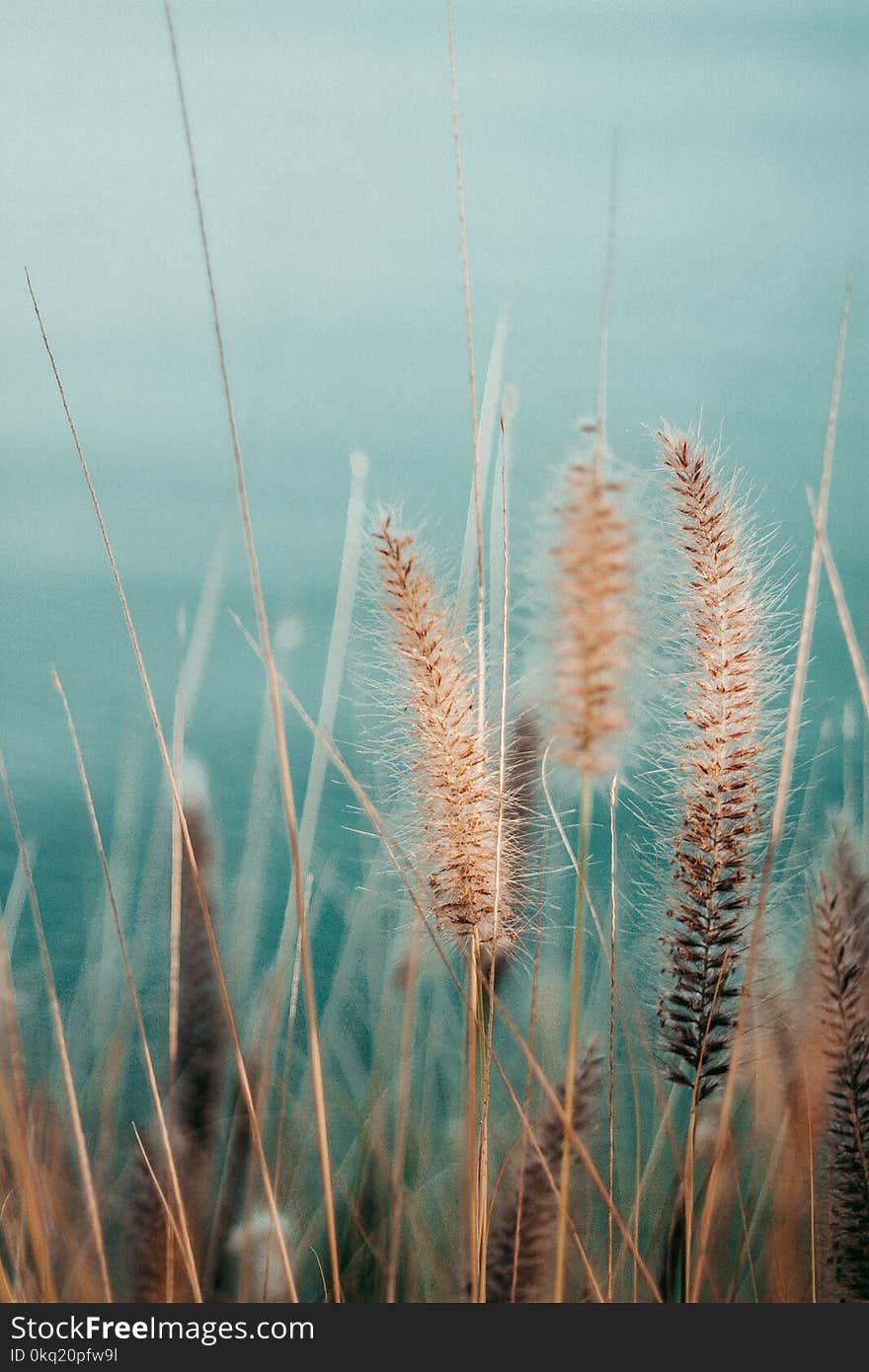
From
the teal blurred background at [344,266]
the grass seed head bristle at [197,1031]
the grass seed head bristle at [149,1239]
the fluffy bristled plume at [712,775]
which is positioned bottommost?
the grass seed head bristle at [149,1239]

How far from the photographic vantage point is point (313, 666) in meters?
1.29

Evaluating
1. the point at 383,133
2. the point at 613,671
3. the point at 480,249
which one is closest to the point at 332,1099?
the point at 613,671

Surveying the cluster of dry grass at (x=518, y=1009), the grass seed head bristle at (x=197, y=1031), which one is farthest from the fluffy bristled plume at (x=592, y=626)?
the grass seed head bristle at (x=197, y=1031)

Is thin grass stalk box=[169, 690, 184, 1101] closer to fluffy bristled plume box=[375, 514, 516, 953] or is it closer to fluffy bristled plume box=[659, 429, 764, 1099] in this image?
fluffy bristled plume box=[375, 514, 516, 953]

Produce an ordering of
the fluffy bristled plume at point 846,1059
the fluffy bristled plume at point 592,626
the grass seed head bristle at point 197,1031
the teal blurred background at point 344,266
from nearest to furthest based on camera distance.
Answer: the fluffy bristled plume at point 592,626
the fluffy bristled plume at point 846,1059
the grass seed head bristle at point 197,1031
the teal blurred background at point 344,266

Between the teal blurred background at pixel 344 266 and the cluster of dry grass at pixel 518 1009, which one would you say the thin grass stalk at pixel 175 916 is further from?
the teal blurred background at pixel 344 266

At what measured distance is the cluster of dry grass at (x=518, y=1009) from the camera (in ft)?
2.61

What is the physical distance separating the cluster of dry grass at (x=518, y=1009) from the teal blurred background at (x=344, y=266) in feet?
0.84

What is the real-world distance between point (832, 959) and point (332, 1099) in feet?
2.07

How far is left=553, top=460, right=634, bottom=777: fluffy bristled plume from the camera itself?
760 millimetres

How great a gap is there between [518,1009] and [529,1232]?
32 cm

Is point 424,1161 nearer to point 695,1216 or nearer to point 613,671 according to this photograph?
point 695,1216

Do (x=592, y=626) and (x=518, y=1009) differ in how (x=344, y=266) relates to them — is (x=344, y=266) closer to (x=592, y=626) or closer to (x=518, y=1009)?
(x=592, y=626)

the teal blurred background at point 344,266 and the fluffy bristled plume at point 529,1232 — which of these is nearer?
the fluffy bristled plume at point 529,1232
